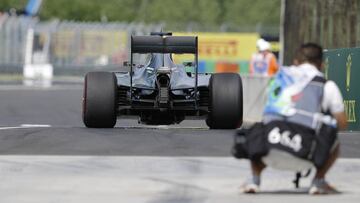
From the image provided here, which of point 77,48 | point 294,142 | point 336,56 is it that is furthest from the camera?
point 77,48

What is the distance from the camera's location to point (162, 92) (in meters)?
15.0

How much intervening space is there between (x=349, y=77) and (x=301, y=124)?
28.3 feet

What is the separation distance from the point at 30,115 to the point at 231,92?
752 cm

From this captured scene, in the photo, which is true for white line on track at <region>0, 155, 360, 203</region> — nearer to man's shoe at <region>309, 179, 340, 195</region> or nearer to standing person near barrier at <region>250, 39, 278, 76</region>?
man's shoe at <region>309, 179, 340, 195</region>

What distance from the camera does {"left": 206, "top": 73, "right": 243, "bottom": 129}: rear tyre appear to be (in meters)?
15.0

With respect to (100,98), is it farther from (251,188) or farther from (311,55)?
(311,55)

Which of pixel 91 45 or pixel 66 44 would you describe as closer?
pixel 66 44

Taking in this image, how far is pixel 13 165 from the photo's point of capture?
10602 mm

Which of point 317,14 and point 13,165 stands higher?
point 317,14

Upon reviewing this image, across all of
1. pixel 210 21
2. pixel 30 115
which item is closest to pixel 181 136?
pixel 30 115

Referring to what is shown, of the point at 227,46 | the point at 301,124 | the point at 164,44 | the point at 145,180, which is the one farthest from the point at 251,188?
the point at 227,46

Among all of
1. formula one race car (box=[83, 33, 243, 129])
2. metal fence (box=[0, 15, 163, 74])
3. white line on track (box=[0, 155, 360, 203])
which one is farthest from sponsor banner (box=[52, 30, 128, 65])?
white line on track (box=[0, 155, 360, 203])

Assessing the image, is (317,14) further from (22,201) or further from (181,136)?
(22,201)

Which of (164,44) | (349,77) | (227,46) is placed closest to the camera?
(164,44)
